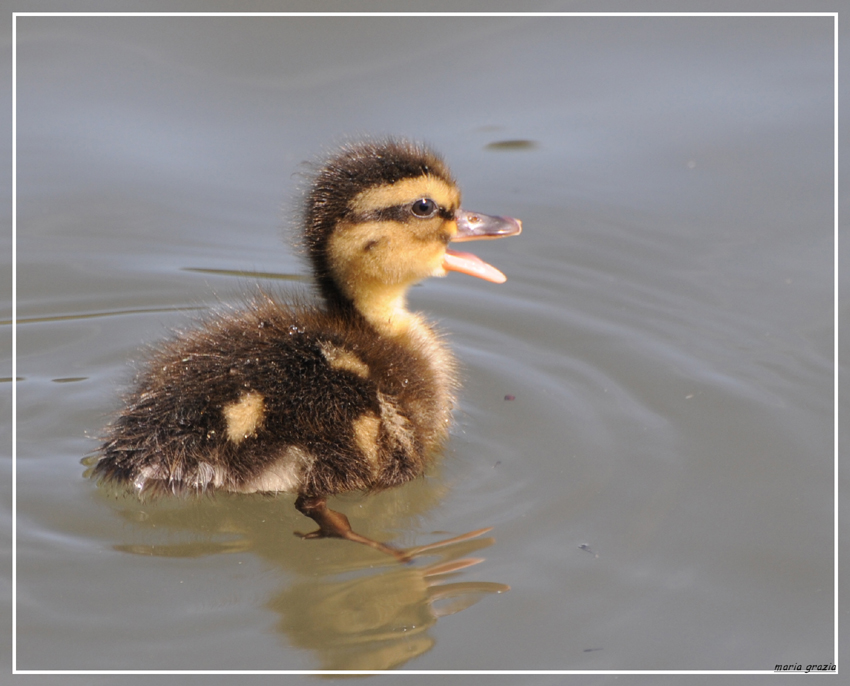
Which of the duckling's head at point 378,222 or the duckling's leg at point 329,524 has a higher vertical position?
the duckling's head at point 378,222

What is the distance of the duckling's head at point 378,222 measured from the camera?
3.21 m

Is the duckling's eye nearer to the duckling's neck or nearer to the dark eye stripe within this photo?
the dark eye stripe

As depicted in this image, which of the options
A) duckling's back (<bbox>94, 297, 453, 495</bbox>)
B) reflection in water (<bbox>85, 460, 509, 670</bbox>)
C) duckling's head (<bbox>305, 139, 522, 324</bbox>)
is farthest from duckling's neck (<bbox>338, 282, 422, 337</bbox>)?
reflection in water (<bbox>85, 460, 509, 670</bbox>)

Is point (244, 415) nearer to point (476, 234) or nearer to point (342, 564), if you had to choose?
point (342, 564)

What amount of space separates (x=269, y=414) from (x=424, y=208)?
0.76 metres

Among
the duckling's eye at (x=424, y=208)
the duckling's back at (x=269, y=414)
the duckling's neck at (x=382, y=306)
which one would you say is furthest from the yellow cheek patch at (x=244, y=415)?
the duckling's eye at (x=424, y=208)

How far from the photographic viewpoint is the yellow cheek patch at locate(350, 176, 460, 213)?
3.20 meters

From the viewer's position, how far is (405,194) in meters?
3.26

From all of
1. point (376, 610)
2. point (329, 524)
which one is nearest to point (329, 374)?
point (329, 524)

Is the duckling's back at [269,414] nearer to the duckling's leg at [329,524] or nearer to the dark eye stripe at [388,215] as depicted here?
the duckling's leg at [329,524]

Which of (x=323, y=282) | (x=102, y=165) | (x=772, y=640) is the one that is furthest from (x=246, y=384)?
(x=102, y=165)

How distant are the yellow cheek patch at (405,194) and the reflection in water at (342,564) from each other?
0.72 meters

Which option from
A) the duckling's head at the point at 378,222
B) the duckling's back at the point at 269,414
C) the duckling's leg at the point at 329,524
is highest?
the duckling's head at the point at 378,222

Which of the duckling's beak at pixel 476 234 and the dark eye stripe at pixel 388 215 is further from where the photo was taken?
the duckling's beak at pixel 476 234
